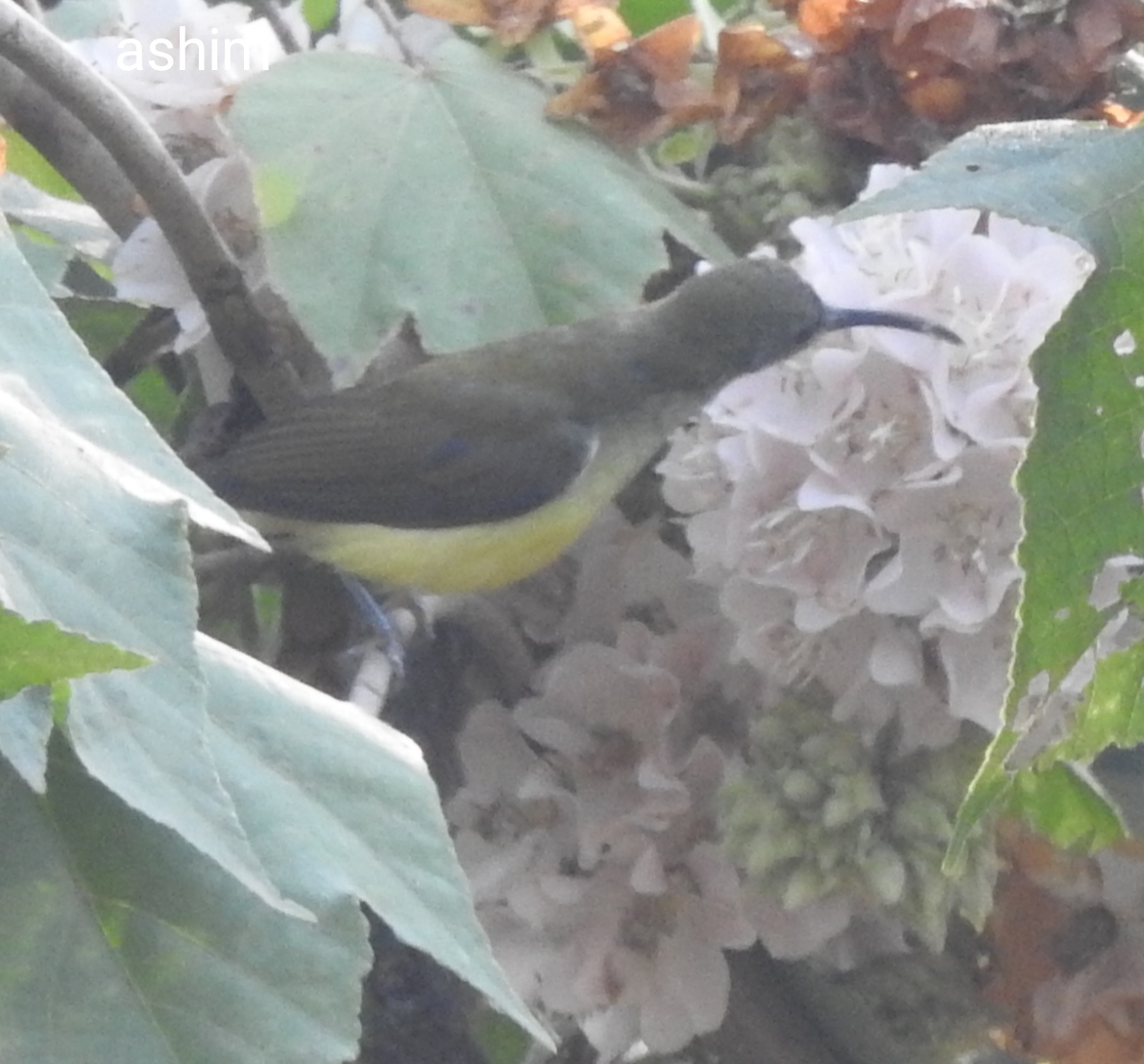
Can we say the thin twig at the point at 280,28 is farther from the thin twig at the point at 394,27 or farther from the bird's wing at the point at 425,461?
the bird's wing at the point at 425,461

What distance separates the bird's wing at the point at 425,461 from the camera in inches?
32.8

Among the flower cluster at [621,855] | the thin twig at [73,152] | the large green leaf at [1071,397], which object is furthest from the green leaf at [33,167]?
the large green leaf at [1071,397]

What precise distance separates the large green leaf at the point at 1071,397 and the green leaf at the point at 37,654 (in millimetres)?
191

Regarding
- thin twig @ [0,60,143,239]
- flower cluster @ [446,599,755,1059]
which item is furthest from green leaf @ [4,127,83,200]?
flower cluster @ [446,599,755,1059]

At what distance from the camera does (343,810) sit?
379 millimetres

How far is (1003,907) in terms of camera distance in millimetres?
625

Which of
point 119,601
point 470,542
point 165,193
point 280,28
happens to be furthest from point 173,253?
point 119,601

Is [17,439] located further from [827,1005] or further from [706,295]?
[706,295]

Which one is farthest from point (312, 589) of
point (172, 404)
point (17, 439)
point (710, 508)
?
point (17, 439)

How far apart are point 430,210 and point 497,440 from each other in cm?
32

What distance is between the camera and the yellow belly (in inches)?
30.5

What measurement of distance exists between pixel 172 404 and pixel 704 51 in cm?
29

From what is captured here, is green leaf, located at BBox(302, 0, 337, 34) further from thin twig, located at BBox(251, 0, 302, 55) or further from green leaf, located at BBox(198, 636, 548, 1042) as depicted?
green leaf, located at BBox(198, 636, 548, 1042)

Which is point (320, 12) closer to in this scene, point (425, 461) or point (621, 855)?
point (425, 461)
